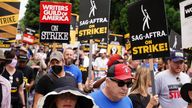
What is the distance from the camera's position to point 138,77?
278 inches

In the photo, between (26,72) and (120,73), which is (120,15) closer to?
(26,72)

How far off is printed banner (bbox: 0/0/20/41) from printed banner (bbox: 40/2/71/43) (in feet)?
3.13

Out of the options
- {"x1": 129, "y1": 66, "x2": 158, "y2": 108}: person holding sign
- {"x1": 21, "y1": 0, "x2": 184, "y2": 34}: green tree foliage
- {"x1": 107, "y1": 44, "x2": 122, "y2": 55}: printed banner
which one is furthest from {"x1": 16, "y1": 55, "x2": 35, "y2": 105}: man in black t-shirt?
{"x1": 21, "y1": 0, "x2": 184, "y2": 34}: green tree foliage

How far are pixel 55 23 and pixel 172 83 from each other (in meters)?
5.62

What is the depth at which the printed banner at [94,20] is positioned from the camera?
1090cm

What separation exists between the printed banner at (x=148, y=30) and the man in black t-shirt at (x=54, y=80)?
1.09 m

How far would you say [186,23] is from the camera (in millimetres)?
6441

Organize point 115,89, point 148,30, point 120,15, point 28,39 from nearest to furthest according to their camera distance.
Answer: point 115,89, point 148,30, point 28,39, point 120,15

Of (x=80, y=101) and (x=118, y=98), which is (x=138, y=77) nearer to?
(x=118, y=98)

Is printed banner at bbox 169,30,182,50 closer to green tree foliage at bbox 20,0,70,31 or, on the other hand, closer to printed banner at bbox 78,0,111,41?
printed banner at bbox 78,0,111,41

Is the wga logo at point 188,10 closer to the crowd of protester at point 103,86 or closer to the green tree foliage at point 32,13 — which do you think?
the crowd of protester at point 103,86

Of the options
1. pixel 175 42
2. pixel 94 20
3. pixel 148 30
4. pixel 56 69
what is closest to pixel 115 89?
pixel 148 30

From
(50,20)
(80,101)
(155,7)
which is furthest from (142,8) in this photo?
(50,20)

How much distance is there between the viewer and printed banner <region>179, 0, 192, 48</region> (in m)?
6.28
